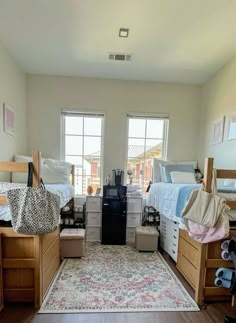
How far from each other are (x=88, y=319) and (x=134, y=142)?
9.52 ft

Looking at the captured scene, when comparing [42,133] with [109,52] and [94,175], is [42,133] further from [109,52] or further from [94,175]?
[109,52]

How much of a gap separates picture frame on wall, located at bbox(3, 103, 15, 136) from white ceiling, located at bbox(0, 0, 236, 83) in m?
0.80

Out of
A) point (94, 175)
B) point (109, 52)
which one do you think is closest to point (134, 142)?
point (94, 175)

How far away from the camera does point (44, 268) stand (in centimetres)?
203

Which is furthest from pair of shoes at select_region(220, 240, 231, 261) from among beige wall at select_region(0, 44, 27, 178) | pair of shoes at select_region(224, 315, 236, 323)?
beige wall at select_region(0, 44, 27, 178)

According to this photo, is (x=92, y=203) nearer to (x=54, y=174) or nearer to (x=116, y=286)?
(x=54, y=174)

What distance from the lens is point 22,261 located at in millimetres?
1864

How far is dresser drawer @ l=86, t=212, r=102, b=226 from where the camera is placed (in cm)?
356

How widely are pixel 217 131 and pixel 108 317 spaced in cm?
291

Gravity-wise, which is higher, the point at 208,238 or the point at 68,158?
the point at 68,158

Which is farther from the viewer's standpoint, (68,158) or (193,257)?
(68,158)

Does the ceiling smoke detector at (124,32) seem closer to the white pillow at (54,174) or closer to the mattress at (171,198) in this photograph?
the mattress at (171,198)

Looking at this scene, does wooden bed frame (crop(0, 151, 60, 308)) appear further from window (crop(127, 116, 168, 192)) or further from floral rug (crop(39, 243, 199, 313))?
window (crop(127, 116, 168, 192))

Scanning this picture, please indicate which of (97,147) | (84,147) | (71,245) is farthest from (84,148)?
(71,245)
